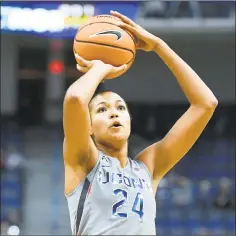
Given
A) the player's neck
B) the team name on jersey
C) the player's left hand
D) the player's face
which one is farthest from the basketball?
the team name on jersey

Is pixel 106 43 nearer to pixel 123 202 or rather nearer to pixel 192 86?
pixel 192 86

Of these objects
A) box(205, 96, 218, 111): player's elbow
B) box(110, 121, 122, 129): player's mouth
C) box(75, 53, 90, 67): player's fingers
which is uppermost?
box(75, 53, 90, 67): player's fingers

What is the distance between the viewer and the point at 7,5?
692cm

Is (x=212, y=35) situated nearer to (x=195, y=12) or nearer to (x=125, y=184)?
(x=195, y=12)

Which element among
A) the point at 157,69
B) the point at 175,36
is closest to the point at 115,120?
the point at 175,36

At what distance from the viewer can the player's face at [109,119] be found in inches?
102

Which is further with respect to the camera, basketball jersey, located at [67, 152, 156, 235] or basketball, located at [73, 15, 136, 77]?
basketball, located at [73, 15, 136, 77]

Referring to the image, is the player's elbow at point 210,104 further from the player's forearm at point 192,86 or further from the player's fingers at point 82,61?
the player's fingers at point 82,61

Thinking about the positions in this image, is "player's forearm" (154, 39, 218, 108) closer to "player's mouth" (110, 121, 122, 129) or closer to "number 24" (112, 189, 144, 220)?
"player's mouth" (110, 121, 122, 129)

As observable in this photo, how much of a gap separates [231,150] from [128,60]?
8.77 m

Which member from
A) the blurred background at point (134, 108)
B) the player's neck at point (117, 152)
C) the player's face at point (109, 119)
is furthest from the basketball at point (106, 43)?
the blurred background at point (134, 108)

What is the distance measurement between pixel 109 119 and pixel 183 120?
0.35 m

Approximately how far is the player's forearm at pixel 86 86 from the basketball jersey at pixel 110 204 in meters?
0.28

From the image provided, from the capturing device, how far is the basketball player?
245cm
